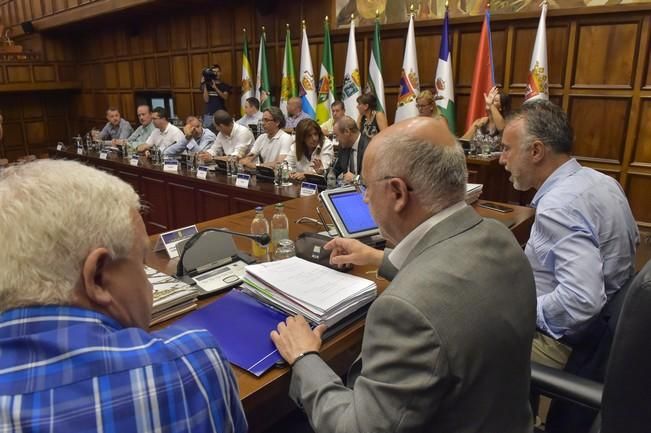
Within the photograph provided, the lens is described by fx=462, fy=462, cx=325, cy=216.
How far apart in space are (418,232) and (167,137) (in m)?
5.60

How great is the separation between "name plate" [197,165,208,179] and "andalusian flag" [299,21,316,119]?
8.17 ft

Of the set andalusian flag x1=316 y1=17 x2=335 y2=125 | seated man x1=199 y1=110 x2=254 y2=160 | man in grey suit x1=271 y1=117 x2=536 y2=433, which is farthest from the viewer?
andalusian flag x1=316 y1=17 x2=335 y2=125

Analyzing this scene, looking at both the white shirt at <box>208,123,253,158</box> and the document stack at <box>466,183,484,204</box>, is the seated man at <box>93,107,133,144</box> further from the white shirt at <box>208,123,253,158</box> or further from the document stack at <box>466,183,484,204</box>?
the document stack at <box>466,183,484,204</box>

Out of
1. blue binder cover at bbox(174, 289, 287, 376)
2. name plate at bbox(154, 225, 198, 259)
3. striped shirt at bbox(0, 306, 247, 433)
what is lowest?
blue binder cover at bbox(174, 289, 287, 376)

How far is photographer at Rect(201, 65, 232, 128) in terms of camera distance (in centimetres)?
730

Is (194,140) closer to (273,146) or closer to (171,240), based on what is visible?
(273,146)

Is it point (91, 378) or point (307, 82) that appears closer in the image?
point (91, 378)

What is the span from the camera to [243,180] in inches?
144

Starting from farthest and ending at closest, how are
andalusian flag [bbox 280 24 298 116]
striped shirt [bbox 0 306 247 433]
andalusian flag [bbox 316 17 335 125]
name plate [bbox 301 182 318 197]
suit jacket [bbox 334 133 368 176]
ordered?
andalusian flag [bbox 280 24 298 116] < andalusian flag [bbox 316 17 335 125] < suit jacket [bbox 334 133 368 176] < name plate [bbox 301 182 318 197] < striped shirt [bbox 0 306 247 433]

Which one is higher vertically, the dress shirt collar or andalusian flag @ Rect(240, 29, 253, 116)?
andalusian flag @ Rect(240, 29, 253, 116)

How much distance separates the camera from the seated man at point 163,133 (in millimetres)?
5855

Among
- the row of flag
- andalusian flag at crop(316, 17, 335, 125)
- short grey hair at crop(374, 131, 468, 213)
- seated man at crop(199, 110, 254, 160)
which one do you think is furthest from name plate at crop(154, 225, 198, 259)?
andalusian flag at crop(316, 17, 335, 125)

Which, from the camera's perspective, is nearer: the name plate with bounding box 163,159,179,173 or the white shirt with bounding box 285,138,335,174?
the white shirt with bounding box 285,138,335,174

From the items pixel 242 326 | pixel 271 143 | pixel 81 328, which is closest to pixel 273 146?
pixel 271 143
